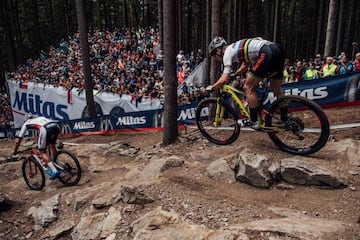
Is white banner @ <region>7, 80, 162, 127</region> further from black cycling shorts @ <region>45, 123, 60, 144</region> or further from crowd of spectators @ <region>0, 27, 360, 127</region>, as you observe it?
black cycling shorts @ <region>45, 123, 60, 144</region>

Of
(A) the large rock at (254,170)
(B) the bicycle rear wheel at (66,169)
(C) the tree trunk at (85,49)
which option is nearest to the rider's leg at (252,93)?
(A) the large rock at (254,170)

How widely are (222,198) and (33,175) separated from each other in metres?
6.15

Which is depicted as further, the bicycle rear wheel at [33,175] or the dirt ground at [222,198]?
the bicycle rear wheel at [33,175]

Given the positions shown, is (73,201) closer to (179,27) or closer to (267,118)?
(267,118)

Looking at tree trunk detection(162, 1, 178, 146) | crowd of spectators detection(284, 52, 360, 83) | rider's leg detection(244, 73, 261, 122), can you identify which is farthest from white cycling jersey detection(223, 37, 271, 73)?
crowd of spectators detection(284, 52, 360, 83)

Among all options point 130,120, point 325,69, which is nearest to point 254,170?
point 325,69

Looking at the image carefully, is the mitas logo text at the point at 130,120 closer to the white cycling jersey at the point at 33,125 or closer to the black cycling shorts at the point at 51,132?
the black cycling shorts at the point at 51,132

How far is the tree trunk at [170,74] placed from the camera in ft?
27.3

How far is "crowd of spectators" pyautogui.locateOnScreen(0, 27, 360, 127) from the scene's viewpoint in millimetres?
13148

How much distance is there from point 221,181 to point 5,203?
5.38 metres

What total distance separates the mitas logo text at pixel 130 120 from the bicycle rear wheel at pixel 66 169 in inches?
194

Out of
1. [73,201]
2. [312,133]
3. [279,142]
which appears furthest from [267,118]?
[73,201]

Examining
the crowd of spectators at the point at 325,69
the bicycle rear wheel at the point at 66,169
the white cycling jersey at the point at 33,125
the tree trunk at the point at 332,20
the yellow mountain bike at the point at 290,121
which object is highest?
the tree trunk at the point at 332,20

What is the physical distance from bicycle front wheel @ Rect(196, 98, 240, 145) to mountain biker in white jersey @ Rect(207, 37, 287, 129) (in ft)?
2.08
